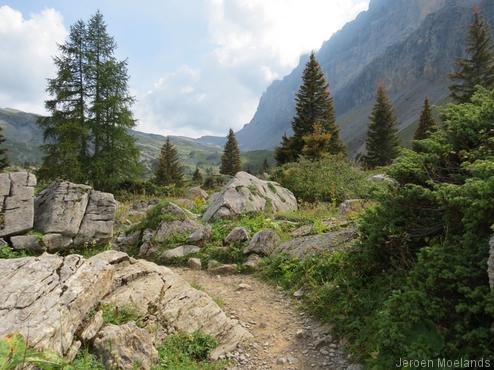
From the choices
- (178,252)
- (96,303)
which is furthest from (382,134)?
(96,303)

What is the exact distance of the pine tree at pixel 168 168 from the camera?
4478cm

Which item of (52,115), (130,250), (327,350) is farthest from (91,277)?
(52,115)

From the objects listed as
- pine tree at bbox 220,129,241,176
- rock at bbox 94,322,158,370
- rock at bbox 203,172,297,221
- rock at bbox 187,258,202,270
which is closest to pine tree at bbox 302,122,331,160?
rock at bbox 203,172,297,221

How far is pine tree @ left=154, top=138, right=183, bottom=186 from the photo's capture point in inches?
1763

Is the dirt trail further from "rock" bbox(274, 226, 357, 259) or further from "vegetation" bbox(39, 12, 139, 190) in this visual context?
"vegetation" bbox(39, 12, 139, 190)

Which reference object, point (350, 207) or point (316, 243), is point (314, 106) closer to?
point (350, 207)

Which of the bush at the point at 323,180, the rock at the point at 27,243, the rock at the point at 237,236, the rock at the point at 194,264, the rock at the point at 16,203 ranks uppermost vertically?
the bush at the point at 323,180

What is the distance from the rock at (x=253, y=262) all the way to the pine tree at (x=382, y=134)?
119ft

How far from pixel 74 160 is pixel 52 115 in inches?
170

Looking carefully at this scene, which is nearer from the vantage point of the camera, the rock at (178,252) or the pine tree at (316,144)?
the rock at (178,252)

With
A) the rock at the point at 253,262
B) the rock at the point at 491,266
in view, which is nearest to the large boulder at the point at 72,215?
the rock at the point at 253,262

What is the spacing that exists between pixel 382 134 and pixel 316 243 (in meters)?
37.6

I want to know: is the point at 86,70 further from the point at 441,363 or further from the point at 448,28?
the point at 448,28

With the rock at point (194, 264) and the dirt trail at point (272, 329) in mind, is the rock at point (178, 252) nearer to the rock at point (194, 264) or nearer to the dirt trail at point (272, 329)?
the rock at point (194, 264)
